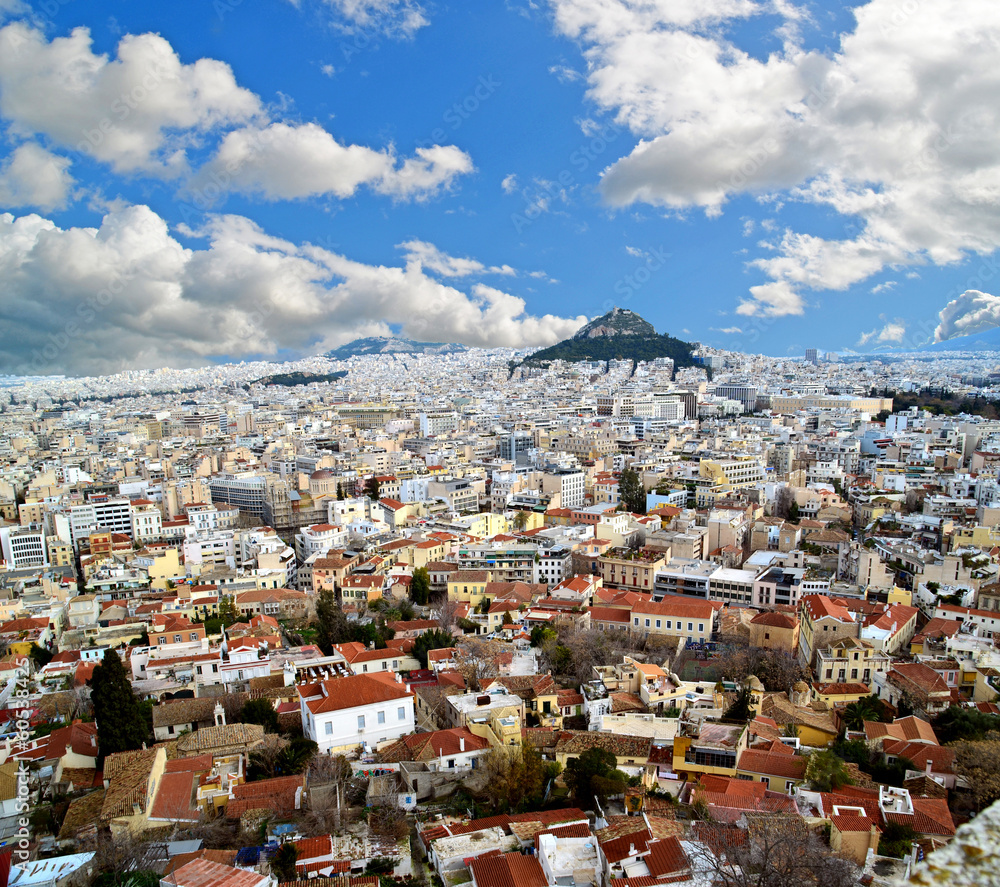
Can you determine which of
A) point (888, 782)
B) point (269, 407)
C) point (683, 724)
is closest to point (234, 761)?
point (683, 724)

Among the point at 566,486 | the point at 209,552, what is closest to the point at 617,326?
the point at 566,486

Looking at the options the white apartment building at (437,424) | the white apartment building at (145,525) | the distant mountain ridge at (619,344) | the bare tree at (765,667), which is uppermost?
the distant mountain ridge at (619,344)

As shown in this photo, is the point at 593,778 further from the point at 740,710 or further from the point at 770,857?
the point at 740,710

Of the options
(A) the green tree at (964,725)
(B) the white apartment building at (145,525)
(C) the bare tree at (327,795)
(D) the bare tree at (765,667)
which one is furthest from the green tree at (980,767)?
(B) the white apartment building at (145,525)

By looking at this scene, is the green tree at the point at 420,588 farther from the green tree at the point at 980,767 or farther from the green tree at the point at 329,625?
the green tree at the point at 980,767

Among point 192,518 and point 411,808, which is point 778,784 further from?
point 192,518

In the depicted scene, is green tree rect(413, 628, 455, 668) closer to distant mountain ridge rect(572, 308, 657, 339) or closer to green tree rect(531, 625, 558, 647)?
green tree rect(531, 625, 558, 647)
